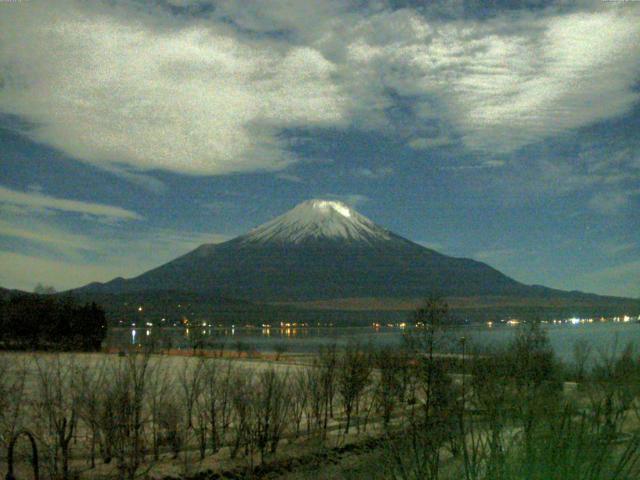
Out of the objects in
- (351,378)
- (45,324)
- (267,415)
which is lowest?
(267,415)

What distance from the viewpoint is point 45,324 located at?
190ft

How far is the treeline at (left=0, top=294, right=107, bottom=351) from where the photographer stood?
55469mm

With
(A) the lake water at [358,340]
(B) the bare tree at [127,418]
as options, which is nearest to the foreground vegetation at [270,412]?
(B) the bare tree at [127,418]

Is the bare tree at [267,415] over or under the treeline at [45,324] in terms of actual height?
under

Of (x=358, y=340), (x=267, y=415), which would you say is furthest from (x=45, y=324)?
(x=267, y=415)

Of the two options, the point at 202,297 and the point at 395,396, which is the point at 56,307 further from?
the point at 202,297

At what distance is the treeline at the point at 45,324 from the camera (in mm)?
55469

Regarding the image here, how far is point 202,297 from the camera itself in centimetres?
18800

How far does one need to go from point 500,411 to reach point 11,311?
56.7 m

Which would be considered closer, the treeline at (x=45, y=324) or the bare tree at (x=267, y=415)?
the bare tree at (x=267, y=415)

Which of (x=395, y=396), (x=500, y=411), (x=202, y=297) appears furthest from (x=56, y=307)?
(x=202, y=297)

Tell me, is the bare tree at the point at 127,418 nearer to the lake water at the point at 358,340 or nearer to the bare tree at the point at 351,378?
the lake water at the point at 358,340

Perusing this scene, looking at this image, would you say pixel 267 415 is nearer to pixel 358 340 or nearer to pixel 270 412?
pixel 270 412

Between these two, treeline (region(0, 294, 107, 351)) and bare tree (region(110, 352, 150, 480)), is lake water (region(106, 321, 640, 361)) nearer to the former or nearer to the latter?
bare tree (region(110, 352, 150, 480))
